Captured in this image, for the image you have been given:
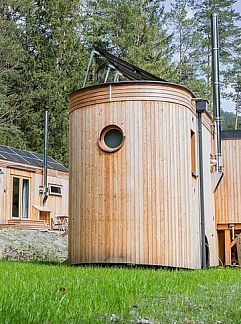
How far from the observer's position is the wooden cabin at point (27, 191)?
2042cm

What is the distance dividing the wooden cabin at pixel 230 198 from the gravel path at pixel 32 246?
390 cm

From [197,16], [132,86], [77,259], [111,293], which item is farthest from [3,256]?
[197,16]

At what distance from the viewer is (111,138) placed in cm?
966

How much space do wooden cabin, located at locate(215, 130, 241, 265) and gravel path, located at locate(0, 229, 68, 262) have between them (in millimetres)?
3904

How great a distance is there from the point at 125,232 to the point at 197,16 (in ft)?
93.8

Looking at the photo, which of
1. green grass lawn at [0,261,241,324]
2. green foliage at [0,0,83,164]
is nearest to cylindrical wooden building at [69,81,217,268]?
green grass lawn at [0,261,241,324]

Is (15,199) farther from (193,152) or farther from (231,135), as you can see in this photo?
(193,152)

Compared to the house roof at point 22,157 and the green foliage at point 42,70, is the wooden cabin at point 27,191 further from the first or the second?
the green foliage at point 42,70

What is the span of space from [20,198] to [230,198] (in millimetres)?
10143

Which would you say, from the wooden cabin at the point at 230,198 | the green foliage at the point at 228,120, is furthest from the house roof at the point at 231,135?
the green foliage at the point at 228,120

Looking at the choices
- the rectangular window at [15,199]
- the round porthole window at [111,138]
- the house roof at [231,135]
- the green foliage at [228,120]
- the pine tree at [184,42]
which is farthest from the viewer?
the green foliage at [228,120]

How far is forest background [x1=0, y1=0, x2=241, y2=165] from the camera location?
31.6 m

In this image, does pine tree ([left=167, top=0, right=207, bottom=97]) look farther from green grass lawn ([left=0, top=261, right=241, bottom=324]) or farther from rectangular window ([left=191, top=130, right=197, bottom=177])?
Result: green grass lawn ([left=0, top=261, right=241, bottom=324])

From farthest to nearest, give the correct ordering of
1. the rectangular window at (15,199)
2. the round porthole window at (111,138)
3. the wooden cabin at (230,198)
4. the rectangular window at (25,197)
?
the rectangular window at (25,197) → the rectangular window at (15,199) → the wooden cabin at (230,198) → the round porthole window at (111,138)
